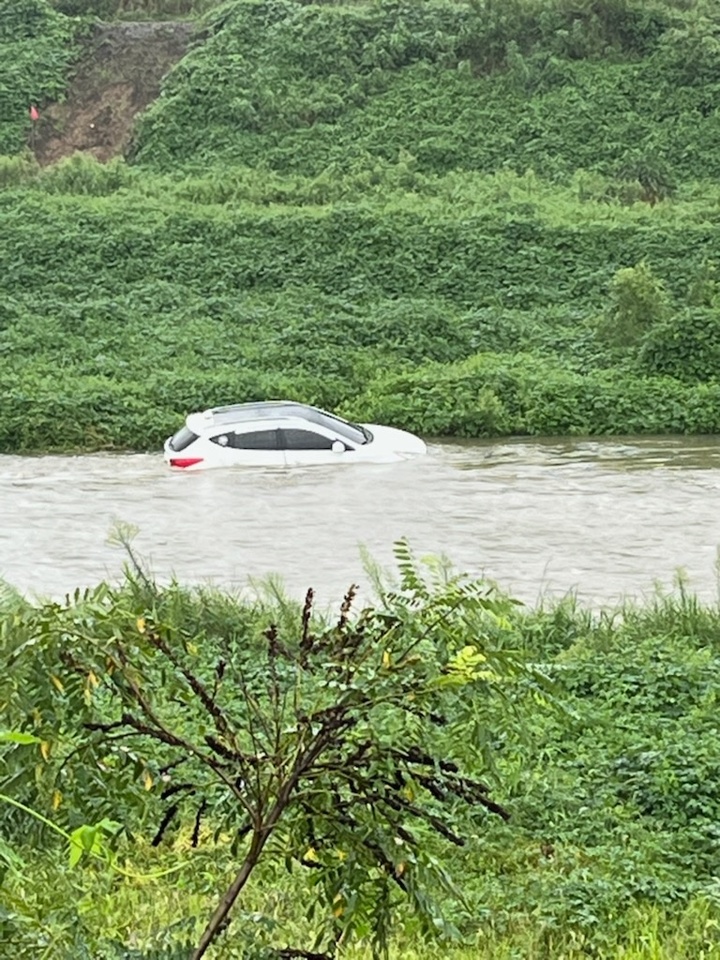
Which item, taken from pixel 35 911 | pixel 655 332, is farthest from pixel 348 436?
pixel 35 911

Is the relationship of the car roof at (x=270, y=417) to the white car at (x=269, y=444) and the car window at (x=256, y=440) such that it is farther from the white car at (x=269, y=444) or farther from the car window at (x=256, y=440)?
the car window at (x=256, y=440)

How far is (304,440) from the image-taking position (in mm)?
17953

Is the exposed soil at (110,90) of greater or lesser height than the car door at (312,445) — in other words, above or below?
above

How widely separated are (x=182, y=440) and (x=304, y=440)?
1.54 meters

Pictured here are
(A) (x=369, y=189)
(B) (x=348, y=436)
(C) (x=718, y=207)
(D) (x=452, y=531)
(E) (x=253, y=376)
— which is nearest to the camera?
(D) (x=452, y=531)

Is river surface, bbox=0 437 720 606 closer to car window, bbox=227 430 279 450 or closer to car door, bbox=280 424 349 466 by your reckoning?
car door, bbox=280 424 349 466

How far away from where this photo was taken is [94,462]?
19.3 meters

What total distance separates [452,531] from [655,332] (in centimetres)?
879

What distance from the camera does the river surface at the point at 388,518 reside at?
44.3ft

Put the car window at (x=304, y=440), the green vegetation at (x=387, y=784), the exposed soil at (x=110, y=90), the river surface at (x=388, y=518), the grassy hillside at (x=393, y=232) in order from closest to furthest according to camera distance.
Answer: the green vegetation at (x=387, y=784), the river surface at (x=388, y=518), the car window at (x=304, y=440), the grassy hillside at (x=393, y=232), the exposed soil at (x=110, y=90)

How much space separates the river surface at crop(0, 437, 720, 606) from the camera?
44.3ft

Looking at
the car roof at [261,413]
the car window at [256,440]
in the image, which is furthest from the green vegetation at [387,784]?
the car roof at [261,413]

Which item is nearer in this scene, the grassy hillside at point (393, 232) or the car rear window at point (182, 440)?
the car rear window at point (182, 440)

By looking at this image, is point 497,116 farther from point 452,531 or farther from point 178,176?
point 452,531
